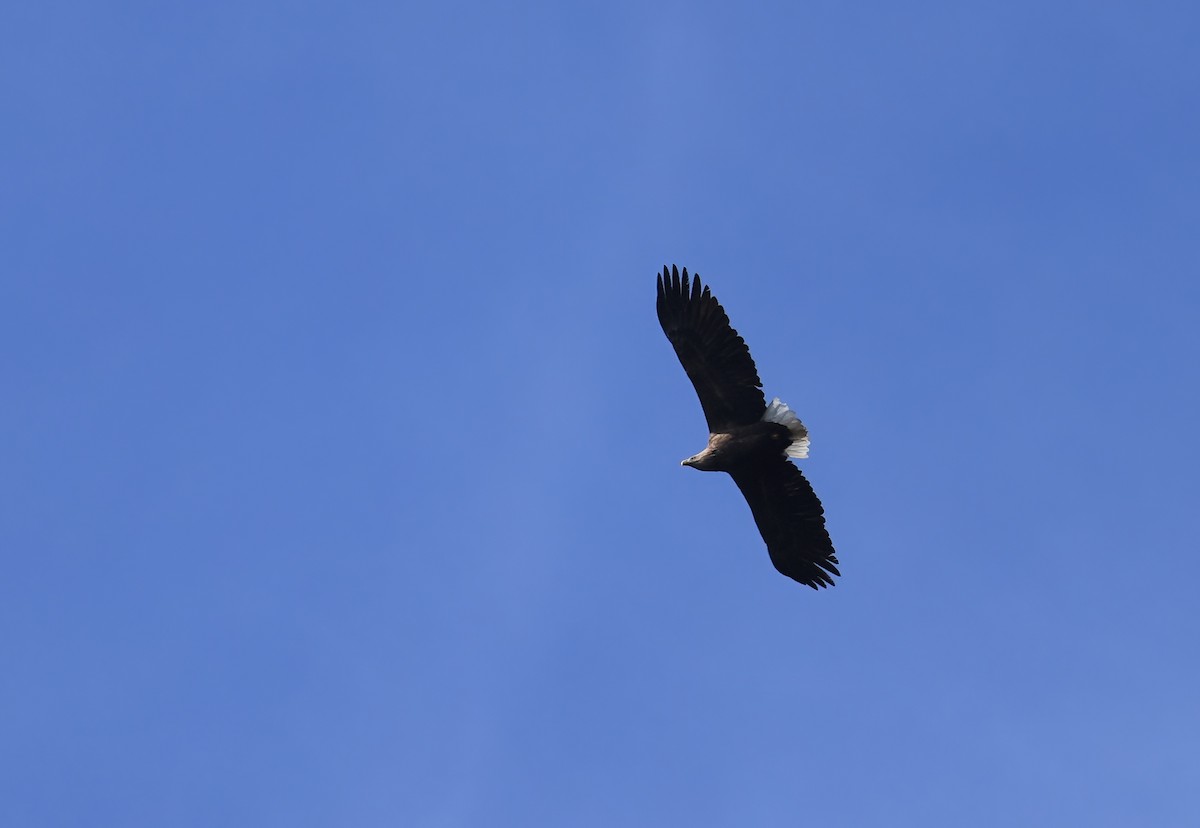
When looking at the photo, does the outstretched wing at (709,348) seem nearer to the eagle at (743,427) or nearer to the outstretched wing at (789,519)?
the eagle at (743,427)

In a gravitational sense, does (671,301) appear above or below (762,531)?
above

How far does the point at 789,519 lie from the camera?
2800cm

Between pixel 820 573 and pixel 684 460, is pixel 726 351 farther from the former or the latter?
pixel 820 573

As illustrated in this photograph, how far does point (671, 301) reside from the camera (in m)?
26.7

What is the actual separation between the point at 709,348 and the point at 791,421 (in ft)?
6.23

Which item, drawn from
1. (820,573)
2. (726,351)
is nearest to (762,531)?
(820,573)

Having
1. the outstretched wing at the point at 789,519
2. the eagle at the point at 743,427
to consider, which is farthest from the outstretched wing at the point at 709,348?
the outstretched wing at the point at 789,519

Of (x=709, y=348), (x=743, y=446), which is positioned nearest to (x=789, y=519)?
(x=743, y=446)

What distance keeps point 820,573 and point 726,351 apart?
4.76 metres

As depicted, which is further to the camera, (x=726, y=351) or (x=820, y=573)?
(x=820, y=573)

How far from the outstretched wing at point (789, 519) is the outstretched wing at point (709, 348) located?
3.96 feet

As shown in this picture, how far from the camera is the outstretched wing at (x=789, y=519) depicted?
27516mm

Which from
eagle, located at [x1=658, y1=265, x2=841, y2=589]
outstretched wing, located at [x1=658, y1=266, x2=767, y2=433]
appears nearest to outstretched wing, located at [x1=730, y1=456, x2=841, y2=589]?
eagle, located at [x1=658, y1=265, x2=841, y2=589]

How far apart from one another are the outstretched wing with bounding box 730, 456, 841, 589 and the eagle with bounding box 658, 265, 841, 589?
2 centimetres
